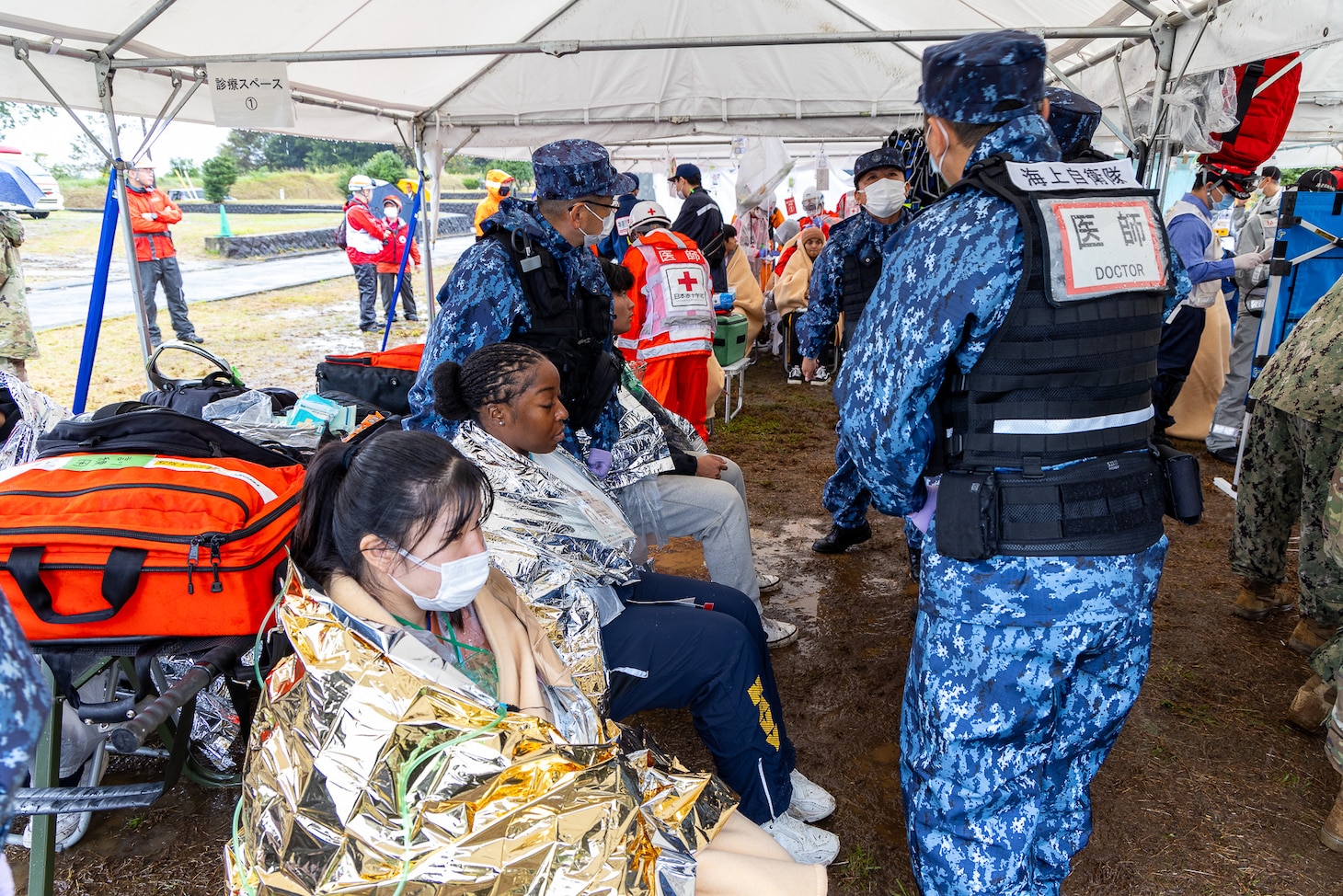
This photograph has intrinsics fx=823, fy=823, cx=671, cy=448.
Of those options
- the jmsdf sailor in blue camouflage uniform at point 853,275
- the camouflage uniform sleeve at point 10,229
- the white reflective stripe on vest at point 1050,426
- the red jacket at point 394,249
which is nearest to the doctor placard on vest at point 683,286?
the jmsdf sailor in blue camouflage uniform at point 853,275

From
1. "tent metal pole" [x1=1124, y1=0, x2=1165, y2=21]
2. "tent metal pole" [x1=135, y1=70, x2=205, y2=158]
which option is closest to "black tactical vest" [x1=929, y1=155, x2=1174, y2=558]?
"tent metal pole" [x1=1124, y1=0, x2=1165, y2=21]

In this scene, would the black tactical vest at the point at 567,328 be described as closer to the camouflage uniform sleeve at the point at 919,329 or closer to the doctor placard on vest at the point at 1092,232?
the camouflage uniform sleeve at the point at 919,329

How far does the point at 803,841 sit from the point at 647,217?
188 inches

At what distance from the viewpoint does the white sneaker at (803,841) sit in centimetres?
218

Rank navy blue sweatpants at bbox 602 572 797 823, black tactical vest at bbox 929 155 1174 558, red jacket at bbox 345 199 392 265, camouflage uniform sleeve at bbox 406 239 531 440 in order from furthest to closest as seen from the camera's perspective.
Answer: red jacket at bbox 345 199 392 265, camouflage uniform sleeve at bbox 406 239 531 440, navy blue sweatpants at bbox 602 572 797 823, black tactical vest at bbox 929 155 1174 558

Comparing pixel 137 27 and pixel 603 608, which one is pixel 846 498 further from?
pixel 137 27

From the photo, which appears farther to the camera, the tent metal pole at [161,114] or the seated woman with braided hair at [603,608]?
the tent metal pole at [161,114]

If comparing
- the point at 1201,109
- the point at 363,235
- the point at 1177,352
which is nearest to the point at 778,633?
the point at 1201,109

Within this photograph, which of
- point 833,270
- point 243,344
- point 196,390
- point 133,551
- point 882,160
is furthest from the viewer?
point 243,344

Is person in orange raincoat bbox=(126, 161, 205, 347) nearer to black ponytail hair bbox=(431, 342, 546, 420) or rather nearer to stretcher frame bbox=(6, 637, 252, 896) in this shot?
stretcher frame bbox=(6, 637, 252, 896)

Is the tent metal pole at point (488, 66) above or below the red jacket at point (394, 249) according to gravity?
above

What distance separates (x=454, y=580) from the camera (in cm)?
151

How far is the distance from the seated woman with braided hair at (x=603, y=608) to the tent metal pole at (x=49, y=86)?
138 inches

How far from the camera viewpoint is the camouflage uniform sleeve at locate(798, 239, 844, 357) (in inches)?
165
